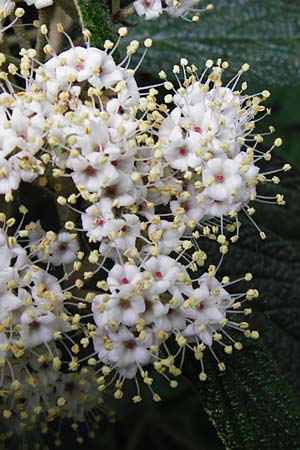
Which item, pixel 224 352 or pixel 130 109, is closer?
pixel 130 109

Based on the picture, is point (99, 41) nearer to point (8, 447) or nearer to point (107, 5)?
point (107, 5)

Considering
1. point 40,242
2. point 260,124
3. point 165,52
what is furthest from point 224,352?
point 260,124

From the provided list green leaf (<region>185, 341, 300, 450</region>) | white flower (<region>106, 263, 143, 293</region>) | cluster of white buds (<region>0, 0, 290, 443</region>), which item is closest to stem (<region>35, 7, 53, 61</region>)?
cluster of white buds (<region>0, 0, 290, 443</region>)

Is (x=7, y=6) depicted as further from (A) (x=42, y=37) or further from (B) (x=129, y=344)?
(B) (x=129, y=344)

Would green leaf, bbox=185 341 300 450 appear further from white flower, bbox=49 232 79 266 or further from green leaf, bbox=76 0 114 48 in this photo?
green leaf, bbox=76 0 114 48

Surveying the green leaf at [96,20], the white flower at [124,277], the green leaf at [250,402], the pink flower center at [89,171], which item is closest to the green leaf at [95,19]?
the green leaf at [96,20]
